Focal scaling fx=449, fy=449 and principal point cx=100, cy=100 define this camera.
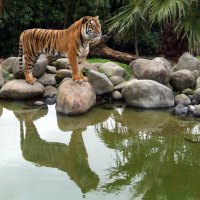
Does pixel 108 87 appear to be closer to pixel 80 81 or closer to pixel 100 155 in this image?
pixel 80 81

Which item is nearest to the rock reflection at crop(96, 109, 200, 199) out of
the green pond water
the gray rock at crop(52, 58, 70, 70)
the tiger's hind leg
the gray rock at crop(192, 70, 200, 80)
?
the green pond water

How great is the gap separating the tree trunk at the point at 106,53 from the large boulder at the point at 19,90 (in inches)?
115

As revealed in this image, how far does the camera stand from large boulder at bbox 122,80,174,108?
766 centimetres

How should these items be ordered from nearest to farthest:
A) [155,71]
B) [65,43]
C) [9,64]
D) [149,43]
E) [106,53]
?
[65,43] → [155,71] → [9,64] → [106,53] → [149,43]

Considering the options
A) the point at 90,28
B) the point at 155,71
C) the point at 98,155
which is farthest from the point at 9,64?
the point at 98,155

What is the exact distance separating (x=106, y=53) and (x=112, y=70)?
2038 mm

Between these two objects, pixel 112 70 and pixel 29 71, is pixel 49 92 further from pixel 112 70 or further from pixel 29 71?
pixel 112 70

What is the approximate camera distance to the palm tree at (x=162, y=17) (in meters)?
8.70

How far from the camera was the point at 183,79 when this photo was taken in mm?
8367

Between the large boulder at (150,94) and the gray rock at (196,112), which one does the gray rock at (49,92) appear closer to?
the large boulder at (150,94)

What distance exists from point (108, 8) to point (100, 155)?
25.8ft

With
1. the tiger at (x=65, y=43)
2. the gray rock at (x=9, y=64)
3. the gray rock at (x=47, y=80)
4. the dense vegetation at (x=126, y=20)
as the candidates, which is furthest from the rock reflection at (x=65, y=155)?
the dense vegetation at (x=126, y=20)

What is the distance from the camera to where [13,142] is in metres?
6.18

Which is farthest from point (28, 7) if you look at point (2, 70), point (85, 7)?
point (2, 70)
